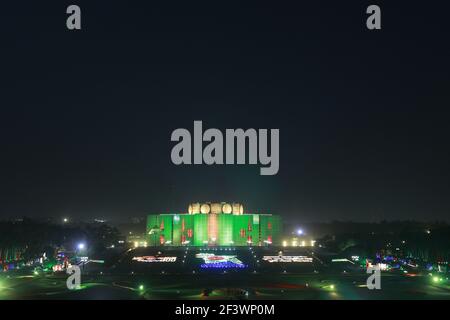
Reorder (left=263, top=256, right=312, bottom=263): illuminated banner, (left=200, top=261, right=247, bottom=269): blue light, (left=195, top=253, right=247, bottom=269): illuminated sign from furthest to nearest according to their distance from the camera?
(left=263, top=256, right=312, bottom=263): illuminated banner → (left=195, top=253, right=247, bottom=269): illuminated sign → (left=200, top=261, right=247, bottom=269): blue light

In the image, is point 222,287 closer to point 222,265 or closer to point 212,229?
point 222,265

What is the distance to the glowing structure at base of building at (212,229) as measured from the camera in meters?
128

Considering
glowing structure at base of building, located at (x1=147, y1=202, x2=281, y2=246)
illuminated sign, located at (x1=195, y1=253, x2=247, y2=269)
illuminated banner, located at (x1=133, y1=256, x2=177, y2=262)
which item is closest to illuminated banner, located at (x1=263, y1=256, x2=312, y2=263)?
illuminated sign, located at (x1=195, y1=253, x2=247, y2=269)

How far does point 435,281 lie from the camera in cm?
5991

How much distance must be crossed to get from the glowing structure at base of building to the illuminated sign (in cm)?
3832

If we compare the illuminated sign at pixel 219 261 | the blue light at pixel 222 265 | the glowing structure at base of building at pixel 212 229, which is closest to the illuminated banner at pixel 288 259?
the illuminated sign at pixel 219 261

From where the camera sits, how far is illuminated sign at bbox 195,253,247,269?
74500 millimetres

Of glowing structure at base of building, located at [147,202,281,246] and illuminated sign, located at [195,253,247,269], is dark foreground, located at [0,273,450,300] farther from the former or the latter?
glowing structure at base of building, located at [147,202,281,246]

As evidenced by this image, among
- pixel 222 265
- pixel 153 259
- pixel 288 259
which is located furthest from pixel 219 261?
pixel 288 259

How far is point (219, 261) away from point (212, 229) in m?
48.5

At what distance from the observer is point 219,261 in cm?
7969
